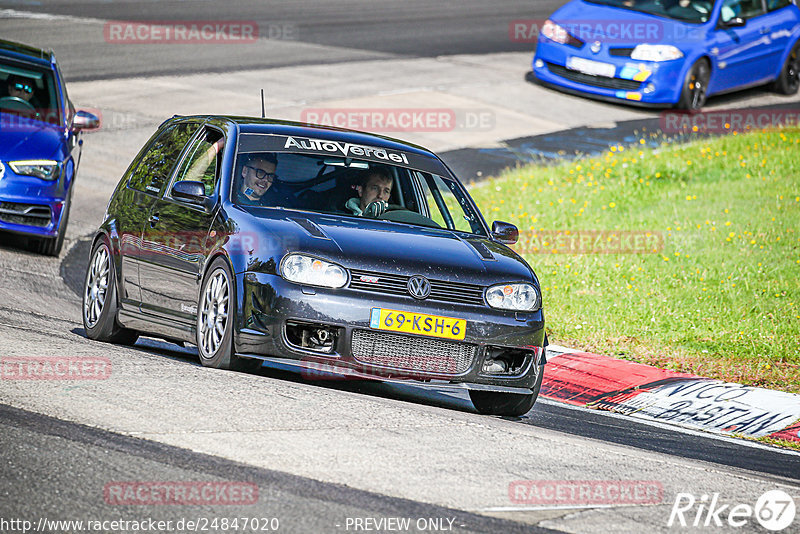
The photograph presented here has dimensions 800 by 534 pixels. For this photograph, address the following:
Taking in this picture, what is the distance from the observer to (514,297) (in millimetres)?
7652

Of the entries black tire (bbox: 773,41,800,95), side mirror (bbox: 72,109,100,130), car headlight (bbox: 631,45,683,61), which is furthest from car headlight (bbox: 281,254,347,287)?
black tire (bbox: 773,41,800,95)

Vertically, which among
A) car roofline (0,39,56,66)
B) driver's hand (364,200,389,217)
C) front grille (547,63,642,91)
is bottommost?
front grille (547,63,642,91)

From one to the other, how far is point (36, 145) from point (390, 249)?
19.0 ft

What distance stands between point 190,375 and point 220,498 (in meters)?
2.04

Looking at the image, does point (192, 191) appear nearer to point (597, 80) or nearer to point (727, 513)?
point (727, 513)

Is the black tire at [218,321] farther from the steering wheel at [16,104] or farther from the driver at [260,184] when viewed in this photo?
the steering wheel at [16,104]

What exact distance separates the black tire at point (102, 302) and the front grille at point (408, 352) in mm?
2385

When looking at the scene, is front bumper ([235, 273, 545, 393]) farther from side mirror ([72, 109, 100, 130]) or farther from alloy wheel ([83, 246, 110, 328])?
side mirror ([72, 109, 100, 130])

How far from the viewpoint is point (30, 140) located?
1218cm

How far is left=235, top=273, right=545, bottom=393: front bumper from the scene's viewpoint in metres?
7.19

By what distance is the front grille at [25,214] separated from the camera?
466 inches

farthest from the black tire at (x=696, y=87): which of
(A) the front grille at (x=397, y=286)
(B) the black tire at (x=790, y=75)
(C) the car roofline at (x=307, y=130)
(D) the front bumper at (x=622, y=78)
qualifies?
(A) the front grille at (x=397, y=286)

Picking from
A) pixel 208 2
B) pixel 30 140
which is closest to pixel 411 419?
pixel 30 140

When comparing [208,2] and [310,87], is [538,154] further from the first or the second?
[208,2]
